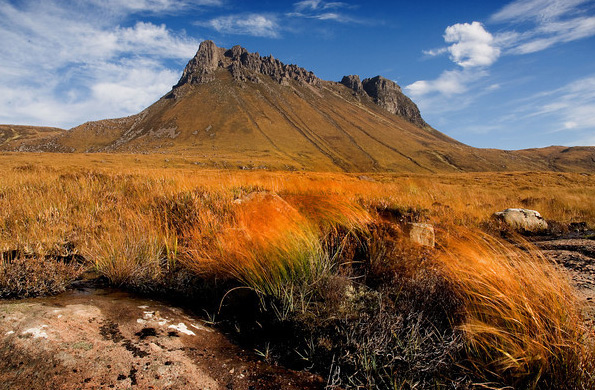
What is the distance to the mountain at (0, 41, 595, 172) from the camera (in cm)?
11050

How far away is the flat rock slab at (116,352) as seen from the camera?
52.9 inches

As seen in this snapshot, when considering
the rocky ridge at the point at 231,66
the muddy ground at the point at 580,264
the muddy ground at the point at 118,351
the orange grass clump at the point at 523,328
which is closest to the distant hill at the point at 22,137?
the rocky ridge at the point at 231,66

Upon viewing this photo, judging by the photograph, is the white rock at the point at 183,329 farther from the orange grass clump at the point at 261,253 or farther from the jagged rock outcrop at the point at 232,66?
the jagged rock outcrop at the point at 232,66

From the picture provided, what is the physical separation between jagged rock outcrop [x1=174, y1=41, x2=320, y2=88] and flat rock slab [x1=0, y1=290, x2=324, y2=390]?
611 ft

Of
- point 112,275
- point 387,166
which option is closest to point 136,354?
point 112,275

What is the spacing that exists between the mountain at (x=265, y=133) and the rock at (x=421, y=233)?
236ft

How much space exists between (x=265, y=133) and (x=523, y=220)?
122971 millimetres

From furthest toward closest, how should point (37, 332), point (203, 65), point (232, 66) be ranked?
point (232, 66) < point (203, 65) < point (37, 332)

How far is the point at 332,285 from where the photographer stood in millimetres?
2367

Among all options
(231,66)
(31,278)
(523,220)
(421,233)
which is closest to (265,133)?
(231,66)

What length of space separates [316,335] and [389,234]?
179 cm

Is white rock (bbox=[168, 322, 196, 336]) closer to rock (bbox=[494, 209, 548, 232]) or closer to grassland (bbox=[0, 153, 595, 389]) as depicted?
grassland (bbox=[0, 153, 595, 389])

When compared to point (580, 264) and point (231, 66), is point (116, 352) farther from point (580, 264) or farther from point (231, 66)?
point (231, 66)

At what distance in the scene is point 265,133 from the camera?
124688 millimetres
